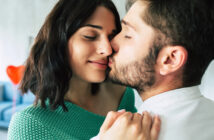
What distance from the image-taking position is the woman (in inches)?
38.5

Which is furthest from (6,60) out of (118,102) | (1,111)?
(118,102)

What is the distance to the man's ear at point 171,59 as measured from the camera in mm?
713

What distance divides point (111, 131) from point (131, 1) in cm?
57

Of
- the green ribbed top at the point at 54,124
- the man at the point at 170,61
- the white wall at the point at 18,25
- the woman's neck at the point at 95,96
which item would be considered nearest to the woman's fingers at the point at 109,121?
the man at the point at 170,61

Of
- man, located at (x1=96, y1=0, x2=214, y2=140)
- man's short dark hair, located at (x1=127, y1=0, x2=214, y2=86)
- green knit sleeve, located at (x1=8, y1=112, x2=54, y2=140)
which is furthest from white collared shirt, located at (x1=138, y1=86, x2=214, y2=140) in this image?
green knit sleeve, located at (x1=8, y1=112, x2=54, y2=140)

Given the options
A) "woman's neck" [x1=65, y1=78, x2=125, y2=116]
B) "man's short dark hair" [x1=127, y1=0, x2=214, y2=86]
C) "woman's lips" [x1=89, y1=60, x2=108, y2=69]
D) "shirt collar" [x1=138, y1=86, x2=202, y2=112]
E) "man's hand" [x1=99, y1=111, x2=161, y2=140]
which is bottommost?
"woman's neck" [x1=65, y1=78, x2=125, y2=116]

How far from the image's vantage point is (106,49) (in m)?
0.97

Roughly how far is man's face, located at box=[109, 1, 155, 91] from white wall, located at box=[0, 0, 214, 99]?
149 inches

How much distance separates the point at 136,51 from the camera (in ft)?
2.59

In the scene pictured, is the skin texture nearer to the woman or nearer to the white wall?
the woman

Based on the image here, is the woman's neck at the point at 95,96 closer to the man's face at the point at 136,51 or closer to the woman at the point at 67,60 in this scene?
the woman at the point at 67,60

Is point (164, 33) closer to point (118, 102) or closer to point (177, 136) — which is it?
point (177, 136)

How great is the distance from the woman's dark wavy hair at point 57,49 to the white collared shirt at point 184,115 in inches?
20.7

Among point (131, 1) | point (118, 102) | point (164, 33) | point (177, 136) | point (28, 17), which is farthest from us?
point (28, 17)
